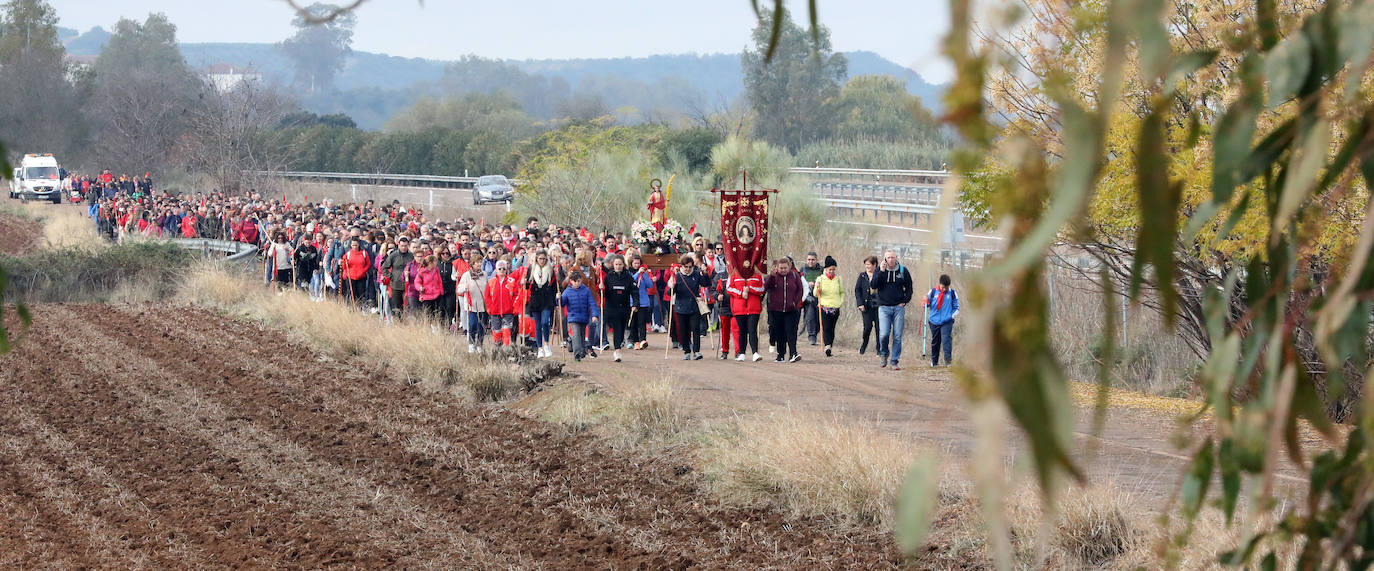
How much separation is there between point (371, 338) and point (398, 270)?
2.08m

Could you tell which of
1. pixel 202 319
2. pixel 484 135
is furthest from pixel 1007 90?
pixel 484 135

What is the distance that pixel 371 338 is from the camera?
1838 centimetres

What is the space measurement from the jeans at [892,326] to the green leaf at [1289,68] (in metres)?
15.0

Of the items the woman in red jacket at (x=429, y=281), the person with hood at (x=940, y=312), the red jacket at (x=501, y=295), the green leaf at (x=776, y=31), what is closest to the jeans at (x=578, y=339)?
the red jacket at (x=501, y=295)

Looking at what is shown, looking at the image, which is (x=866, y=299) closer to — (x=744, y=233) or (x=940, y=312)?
(x=940, y=312)

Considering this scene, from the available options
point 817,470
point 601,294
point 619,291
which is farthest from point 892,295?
point 817,470

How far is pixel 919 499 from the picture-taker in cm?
131

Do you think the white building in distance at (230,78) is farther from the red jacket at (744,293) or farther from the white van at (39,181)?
the red jacket at (744,293)

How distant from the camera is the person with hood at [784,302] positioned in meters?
17.1

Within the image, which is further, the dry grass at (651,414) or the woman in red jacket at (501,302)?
the woman in red jacket at (501,302)

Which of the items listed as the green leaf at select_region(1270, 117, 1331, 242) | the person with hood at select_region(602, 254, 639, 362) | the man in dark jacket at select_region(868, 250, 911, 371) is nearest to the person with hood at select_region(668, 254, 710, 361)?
the person with hood at select_region(602, 254, 639, 362)

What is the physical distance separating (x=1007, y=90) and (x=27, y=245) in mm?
34321

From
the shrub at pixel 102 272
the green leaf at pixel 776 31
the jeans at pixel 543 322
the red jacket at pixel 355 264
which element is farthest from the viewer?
the shrub at pixel 102 272

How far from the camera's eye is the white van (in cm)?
5912
